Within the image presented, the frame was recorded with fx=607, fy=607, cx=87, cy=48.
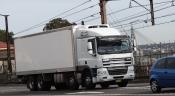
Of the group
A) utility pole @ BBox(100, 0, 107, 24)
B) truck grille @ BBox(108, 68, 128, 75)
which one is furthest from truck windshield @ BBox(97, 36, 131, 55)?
utility pole @ BBox(100, 0, 107, 24)

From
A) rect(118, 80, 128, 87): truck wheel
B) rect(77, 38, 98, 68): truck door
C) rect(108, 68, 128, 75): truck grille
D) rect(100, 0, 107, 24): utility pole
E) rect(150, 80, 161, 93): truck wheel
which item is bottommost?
rect(118, 80, 128, 87): truck wheel

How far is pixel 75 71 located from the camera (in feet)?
105

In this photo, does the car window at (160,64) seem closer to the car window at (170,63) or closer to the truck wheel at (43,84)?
the car window at (170,63)

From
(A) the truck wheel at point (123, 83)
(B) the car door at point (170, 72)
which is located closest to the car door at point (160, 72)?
(B) the car door at point (170, 72)

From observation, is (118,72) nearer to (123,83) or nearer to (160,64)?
(123,83)

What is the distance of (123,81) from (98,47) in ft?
8.01

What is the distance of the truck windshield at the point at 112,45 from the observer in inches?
1205

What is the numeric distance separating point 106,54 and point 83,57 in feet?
4.69

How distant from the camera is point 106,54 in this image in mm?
30609

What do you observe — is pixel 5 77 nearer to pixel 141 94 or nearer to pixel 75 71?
pixel 75 71

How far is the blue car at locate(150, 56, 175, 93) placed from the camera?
78.0ft

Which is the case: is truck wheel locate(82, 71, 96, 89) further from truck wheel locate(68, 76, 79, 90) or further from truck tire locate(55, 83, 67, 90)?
truck tire locate(55, 83, 67, 90)

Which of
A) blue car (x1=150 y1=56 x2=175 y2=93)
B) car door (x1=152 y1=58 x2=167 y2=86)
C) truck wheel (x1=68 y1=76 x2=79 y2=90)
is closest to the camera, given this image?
blue car (x1=150 y1=56 x2=175 y2=93)

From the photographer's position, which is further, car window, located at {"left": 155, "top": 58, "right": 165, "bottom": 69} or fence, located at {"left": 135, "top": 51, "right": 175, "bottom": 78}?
fence, located at {"left": 135, "top": 51, "right": 175, "bottom": 78}
